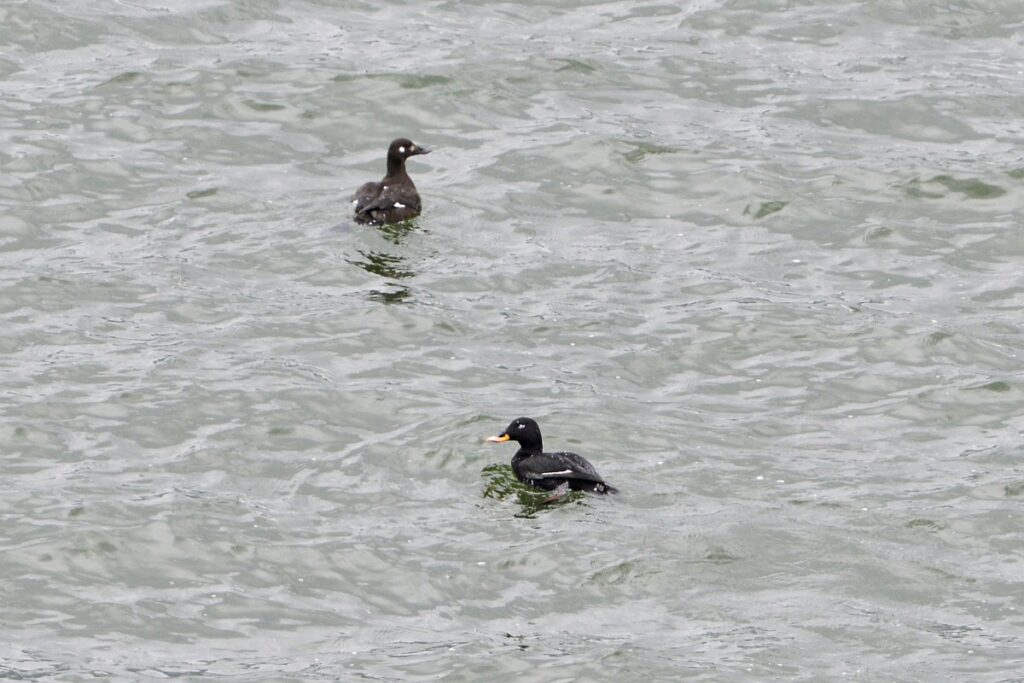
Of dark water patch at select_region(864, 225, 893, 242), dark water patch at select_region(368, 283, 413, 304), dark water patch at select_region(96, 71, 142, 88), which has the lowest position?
dark water patch at select_region(368, 283, 413, 304)

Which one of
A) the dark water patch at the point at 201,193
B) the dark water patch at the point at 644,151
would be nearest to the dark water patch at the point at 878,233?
the dark water patch at the point at 644,151

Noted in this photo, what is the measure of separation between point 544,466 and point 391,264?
239 inches

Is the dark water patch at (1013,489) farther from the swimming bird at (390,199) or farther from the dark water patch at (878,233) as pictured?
the swimming bird at (390,199)

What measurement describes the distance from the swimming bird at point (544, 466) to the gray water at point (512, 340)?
243 mm

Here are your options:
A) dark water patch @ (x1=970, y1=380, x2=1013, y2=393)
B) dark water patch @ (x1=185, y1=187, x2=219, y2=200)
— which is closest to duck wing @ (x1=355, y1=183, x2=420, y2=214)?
dark water patch @ (x1=185, y1=187, x2=219, y2=200)

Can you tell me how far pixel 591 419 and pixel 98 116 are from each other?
10.8 m

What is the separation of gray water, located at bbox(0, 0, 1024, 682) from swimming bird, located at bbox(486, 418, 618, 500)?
9.6 inches

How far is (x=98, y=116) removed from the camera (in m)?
27.9

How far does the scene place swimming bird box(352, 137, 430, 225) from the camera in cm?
2492

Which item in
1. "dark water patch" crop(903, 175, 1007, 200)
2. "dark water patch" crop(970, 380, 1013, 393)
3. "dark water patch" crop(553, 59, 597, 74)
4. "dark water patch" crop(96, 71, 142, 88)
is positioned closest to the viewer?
"dark water patch" crop(970, 380, 1013, 393)

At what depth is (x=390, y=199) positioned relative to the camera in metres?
25.0

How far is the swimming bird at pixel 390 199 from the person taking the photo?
24922 mm

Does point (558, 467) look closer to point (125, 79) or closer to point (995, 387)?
point (995, 387)

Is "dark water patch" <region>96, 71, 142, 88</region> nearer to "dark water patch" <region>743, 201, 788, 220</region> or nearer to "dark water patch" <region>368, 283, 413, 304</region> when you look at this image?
"dark water patch" <region>368, 283, 413, 304</region>
